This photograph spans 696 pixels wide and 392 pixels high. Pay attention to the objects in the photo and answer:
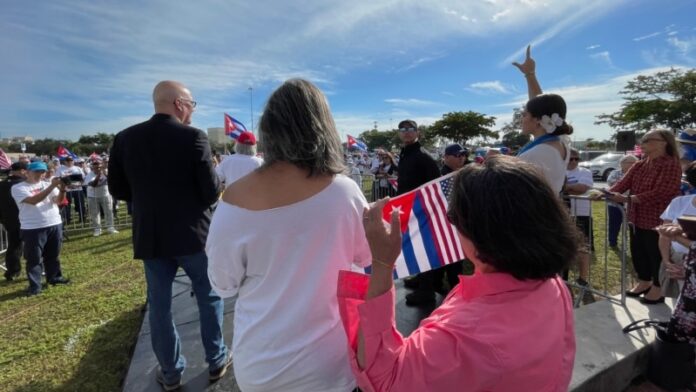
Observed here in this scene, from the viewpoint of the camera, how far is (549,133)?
2.72 metres

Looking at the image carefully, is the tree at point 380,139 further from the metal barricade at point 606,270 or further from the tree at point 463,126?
the metal barricade at point 606,270

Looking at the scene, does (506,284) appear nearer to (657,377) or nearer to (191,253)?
(191,253)

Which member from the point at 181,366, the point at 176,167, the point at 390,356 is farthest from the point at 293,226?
the point at 181,366

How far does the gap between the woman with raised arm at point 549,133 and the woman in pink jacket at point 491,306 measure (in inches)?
72.3

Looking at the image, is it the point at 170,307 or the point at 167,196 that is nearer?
the point at 167,196

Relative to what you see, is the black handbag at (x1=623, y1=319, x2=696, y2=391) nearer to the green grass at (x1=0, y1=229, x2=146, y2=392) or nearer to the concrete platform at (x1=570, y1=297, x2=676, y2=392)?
the concrete platform at (x1=570, y1=297, x2=676, y2=392)

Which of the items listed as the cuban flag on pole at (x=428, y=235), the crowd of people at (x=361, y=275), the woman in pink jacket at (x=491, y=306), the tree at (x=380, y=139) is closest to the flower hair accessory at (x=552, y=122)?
the cuban flag on pole at (x=428, y=235)

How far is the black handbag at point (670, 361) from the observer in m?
2.61

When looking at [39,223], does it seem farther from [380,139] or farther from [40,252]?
[380,139]

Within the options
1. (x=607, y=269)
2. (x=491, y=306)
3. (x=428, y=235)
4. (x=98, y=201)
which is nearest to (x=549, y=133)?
(x=428, y=235)

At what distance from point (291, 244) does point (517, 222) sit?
707 millimetres

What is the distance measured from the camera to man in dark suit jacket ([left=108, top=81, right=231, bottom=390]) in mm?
2432

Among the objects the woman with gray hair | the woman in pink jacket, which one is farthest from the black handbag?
the woman with gray hair

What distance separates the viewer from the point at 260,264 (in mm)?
1282
